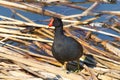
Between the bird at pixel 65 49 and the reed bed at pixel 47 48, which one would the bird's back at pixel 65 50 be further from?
the reed bed at pixel 47 48

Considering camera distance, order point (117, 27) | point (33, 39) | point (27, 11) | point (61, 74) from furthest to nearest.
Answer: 1. point (27, 11)
2. point (117, 27)
3. point (33, 39)
4. point (61, 74)

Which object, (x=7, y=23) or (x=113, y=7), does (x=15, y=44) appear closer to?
(x=7, y=23)

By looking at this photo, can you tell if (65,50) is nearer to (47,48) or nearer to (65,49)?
(65,49)

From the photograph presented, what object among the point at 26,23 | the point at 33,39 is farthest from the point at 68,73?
the point at 26,23

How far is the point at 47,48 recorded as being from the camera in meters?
5.46

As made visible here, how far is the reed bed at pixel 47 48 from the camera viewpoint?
4.78m

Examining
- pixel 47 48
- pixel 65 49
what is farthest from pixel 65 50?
pixel 47 48

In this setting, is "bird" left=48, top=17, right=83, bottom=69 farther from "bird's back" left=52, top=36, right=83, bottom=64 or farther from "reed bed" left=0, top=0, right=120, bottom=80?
"reed bed" left=0, top=0, right=120, bottom=80

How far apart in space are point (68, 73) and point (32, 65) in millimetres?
433

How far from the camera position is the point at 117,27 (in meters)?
6.20

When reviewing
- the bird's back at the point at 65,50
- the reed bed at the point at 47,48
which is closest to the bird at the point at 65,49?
the bird's back at the point at 65,50

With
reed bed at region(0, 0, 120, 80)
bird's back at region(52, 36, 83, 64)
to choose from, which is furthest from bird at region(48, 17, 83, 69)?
reed bed at region(0, 0, 120, 80)

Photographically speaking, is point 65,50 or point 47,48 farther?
point 47,48

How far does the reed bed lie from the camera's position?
15.7 feet
